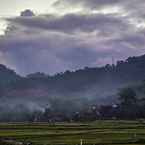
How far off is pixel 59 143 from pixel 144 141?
586 inches

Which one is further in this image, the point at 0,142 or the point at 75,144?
the point at 0,142

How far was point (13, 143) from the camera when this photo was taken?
79312 millimetres

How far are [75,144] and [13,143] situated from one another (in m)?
11.7

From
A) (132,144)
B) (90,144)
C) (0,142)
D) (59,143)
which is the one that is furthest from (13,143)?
(132,144)

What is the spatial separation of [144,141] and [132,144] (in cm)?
566

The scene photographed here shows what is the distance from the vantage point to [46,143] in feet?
258

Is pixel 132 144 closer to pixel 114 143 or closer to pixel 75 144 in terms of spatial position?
pixel 114 143

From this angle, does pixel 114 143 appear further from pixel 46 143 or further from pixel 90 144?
pixel 46 143

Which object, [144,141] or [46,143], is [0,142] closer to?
[46,143]

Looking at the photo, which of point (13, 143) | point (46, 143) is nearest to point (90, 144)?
point (46, 143)

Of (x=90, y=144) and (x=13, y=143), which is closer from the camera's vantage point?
(x=90, y=144)

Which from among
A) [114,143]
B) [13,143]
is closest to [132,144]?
[114,143]

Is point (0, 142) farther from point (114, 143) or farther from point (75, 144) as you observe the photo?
point (114, 143)

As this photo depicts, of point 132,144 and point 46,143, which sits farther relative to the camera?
point 46,143
